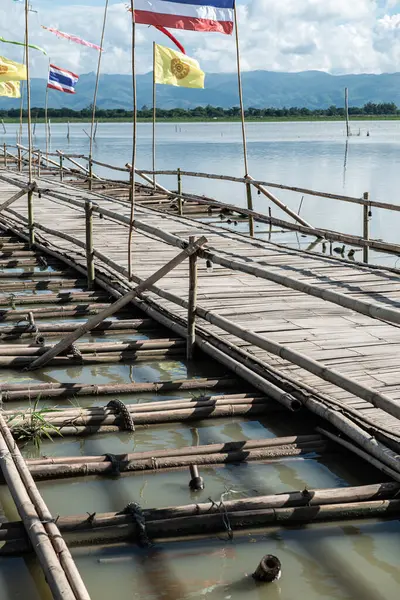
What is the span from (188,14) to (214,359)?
15.3 feet

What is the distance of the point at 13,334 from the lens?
21.8 ft

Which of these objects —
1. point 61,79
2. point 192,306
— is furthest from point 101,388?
point 61,79

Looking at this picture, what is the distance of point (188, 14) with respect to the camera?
9.11 m

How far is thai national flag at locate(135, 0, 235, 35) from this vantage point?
26.5 ft

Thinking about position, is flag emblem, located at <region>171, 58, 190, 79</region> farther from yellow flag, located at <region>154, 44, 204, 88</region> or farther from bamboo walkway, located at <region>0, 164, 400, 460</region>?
bamboo walkway, located at <region>0, 164, 400, 460</region>

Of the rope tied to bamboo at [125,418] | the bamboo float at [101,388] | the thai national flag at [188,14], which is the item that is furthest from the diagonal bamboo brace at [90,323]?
the thai national flag at [188,14]

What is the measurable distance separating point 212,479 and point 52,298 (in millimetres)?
4144

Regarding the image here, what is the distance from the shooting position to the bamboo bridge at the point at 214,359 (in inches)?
145

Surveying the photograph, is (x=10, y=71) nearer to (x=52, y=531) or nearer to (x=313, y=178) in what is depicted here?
(x=52, y=531)

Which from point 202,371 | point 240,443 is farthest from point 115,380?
point 240,443

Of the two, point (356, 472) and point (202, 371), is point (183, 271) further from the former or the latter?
point (356, 472)

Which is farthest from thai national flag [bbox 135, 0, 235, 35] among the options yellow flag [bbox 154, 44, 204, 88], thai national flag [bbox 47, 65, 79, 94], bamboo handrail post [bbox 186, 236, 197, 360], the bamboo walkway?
thai national flag [bbox 47, 65, 79, 94]

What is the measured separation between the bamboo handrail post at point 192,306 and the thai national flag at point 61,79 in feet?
55.0

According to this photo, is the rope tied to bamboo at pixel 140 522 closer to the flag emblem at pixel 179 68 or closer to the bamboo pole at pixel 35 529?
the bamboo pole at pixel 35 529
